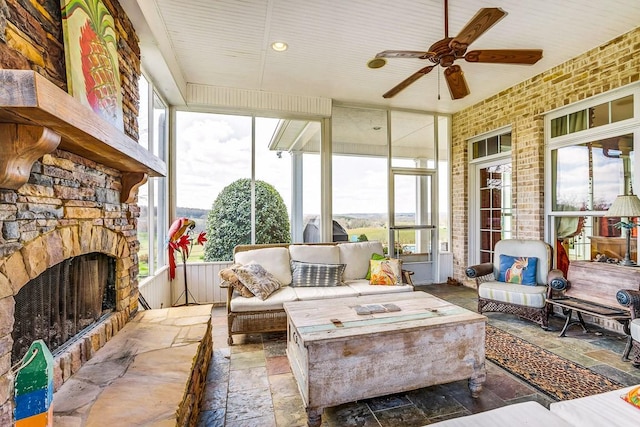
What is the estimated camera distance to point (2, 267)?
1.13 m

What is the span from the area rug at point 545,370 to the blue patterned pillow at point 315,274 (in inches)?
66.2

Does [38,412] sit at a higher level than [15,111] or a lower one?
lower

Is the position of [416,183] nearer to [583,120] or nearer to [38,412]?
[583,120]

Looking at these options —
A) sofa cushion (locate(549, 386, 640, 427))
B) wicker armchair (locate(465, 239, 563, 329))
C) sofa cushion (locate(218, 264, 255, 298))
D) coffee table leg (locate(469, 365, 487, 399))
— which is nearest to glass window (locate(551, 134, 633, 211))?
wicker armchair (locate(465, 239, 563, 329))

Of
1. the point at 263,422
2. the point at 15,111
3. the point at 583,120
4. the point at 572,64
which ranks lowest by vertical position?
the point at 263,422

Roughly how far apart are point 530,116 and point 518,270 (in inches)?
82.3

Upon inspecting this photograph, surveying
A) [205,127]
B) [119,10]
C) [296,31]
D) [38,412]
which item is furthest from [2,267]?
[205,127]

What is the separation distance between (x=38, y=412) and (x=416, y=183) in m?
5.30

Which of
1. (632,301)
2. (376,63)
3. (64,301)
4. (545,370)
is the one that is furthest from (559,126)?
(64,301)

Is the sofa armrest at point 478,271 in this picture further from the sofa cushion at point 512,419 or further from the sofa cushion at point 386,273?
the sofa cushion at point 512,419

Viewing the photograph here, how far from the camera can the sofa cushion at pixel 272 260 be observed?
3639 millimetres

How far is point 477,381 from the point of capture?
84.4 inches

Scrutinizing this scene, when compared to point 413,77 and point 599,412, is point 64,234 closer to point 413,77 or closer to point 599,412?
point 599,412

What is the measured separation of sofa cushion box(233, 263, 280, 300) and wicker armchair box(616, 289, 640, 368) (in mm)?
3123
